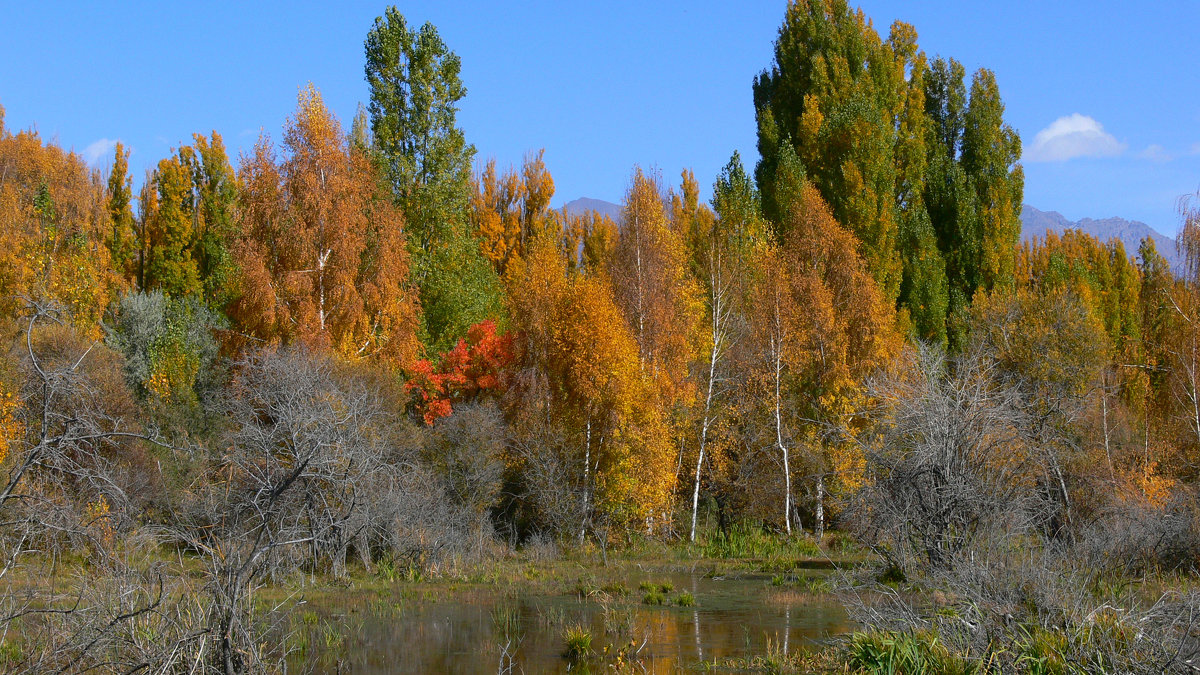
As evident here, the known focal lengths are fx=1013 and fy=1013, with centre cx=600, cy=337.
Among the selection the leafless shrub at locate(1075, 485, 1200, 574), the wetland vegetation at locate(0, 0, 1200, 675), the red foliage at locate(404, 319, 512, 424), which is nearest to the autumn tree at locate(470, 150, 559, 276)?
the wetland vegetation at locate(0, 0, 1200, 675)

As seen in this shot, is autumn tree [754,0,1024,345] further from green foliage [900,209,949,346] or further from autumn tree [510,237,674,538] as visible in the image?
autumn tree [510,237,674,538]

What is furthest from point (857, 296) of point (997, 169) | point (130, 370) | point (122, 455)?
point (130, 370)

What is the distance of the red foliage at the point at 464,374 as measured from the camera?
28953 millimetres

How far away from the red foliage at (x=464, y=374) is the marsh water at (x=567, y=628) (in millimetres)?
8943

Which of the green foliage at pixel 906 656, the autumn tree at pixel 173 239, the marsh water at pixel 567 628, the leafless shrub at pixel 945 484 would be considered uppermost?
the autumn tree at pixel 173 239

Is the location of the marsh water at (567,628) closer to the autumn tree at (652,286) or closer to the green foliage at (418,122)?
the autumn tree at (652,286)

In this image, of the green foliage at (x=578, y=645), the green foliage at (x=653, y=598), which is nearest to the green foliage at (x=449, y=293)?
the green foliage at (x=653, y=598)

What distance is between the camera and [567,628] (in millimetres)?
15844

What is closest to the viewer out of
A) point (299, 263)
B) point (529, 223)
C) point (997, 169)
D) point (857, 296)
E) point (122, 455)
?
point (122, 455)

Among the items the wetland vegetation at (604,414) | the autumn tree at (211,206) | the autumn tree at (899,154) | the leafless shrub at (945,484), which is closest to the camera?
the wetland vegetation at (604,414)

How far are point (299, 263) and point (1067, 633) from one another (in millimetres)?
22626

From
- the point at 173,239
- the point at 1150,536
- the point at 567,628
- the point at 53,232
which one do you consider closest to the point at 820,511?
the point at 1150,536

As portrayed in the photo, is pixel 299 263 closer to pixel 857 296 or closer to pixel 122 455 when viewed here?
pixel 122 455

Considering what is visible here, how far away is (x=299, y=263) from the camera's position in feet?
91.2
